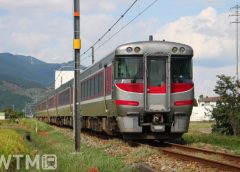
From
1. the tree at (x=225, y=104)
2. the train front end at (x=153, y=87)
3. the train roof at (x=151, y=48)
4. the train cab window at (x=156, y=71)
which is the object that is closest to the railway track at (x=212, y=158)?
the train front end at (x=153, y=87)

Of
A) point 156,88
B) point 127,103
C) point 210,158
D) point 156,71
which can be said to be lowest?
point 210,158

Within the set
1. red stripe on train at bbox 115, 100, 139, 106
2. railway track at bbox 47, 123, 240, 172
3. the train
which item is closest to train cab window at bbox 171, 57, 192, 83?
the train

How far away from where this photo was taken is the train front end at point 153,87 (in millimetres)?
18172

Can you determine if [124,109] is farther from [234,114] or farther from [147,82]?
[234,114]

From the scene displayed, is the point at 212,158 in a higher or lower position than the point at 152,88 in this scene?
lower

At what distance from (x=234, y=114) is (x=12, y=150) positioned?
21867mm

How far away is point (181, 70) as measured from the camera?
1858 centimetres

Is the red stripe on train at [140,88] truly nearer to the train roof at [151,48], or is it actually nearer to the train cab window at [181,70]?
the train cab window at [181,70]

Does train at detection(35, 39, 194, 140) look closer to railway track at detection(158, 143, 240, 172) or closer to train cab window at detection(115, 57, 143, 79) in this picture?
train cab window at detection(115, 57, 143, 79)

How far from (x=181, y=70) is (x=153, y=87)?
1.18m

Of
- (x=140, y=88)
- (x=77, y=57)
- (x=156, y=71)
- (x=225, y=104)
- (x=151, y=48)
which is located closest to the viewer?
(x=77, y=57)

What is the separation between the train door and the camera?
18.2 metres

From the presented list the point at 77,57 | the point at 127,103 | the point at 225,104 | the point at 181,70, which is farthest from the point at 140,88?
the point at 225,104

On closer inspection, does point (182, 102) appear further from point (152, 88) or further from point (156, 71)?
point (156, 71)
